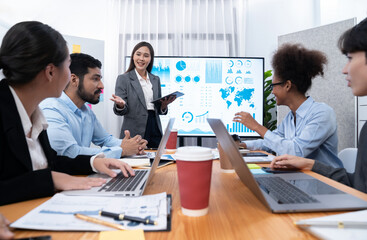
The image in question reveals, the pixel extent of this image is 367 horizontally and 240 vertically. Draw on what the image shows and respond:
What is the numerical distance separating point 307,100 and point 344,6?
2.07 metres

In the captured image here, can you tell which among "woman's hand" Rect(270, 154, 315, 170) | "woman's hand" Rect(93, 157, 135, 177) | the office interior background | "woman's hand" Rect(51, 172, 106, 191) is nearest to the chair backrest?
"woman's hand" Rect(270, 154, 315, 170)

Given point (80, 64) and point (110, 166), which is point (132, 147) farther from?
point (80, 64)

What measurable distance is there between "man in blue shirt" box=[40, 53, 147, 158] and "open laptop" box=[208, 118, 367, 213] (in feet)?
2.70

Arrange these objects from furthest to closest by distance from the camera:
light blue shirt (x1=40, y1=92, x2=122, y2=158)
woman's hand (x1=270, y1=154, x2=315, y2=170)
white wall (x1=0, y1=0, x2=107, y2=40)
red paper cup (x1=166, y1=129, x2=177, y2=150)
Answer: white wall (x1=0, y1=0, x2=107, y2=40) → red paper cup (x1=166, y1=129, x2=177, y2=150) → light blue shirt (x1=40, y1=92, x2=122, y2=158) → woman's hand (x1=270, y1=154, x2=315, y2=170)

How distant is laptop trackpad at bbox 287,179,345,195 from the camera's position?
75 cm

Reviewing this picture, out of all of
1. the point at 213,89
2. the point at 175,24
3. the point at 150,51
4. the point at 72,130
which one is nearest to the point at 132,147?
the point at 72,130

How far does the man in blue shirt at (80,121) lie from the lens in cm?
133

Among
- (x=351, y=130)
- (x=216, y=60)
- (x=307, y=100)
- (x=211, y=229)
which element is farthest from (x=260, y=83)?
(x=211, y=229)

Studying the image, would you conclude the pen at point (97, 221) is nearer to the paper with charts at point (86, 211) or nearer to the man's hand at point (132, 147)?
the paper with charts at point (86, 211)

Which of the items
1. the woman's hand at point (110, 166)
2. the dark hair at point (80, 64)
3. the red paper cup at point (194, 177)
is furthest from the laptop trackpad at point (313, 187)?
the dark hair at point (80, 64)

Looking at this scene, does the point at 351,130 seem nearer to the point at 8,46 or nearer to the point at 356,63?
the point at 356,63

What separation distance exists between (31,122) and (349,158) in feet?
5.21

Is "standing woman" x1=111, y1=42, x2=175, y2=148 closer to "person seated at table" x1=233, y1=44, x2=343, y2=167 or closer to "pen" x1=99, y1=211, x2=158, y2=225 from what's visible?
"person seated at table" x1=233, y1=44, x2=343, y2=167

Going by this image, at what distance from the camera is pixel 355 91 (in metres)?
1.05
